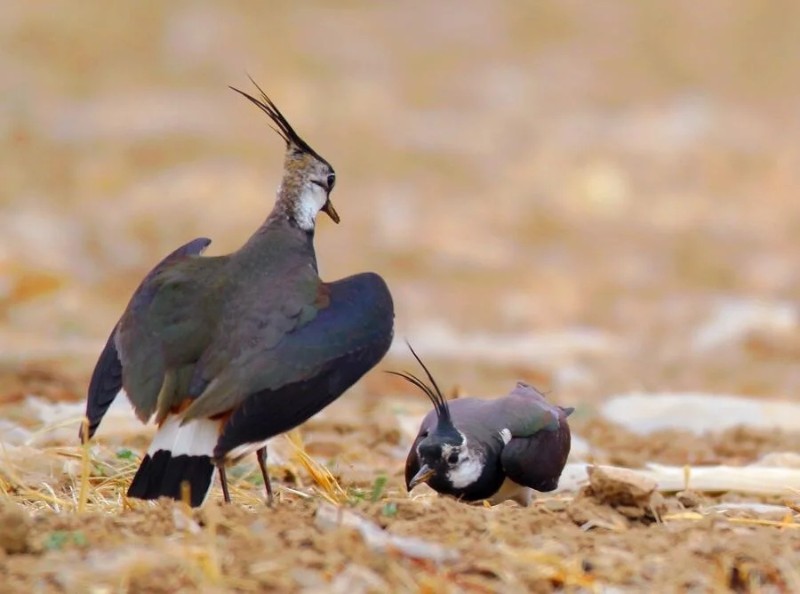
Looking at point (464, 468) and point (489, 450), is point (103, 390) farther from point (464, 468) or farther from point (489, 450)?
point (489, 450)

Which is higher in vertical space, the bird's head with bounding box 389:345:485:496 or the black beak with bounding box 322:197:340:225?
the black beak with bounding box 322:197:340:225

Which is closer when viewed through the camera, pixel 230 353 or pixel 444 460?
pixel 230 353

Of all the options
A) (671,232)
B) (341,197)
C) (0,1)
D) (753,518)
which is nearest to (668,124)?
(671,232)

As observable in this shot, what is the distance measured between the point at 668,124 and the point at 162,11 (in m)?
6.98

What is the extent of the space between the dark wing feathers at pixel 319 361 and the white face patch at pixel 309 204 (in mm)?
520

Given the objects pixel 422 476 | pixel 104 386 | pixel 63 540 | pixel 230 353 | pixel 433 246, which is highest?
pixel 433 246

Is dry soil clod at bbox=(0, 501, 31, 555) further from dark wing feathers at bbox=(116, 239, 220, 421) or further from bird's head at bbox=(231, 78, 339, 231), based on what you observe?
bird's head at bbox=(231, 78, 339, 231)

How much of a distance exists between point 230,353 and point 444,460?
0.95 meters

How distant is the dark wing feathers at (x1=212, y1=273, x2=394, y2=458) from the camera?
473 centimetres

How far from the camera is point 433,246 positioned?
16.8 metres

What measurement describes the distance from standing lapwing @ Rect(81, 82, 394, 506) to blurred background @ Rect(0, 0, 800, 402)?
5887 mm

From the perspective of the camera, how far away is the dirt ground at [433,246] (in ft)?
13.6

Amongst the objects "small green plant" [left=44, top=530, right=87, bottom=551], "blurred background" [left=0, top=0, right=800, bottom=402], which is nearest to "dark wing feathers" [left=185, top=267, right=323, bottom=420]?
"small green plant" [left=44, top=530, right=87, bottom=551]

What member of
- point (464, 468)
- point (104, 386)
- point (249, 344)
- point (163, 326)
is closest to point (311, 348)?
point (249, 344)
